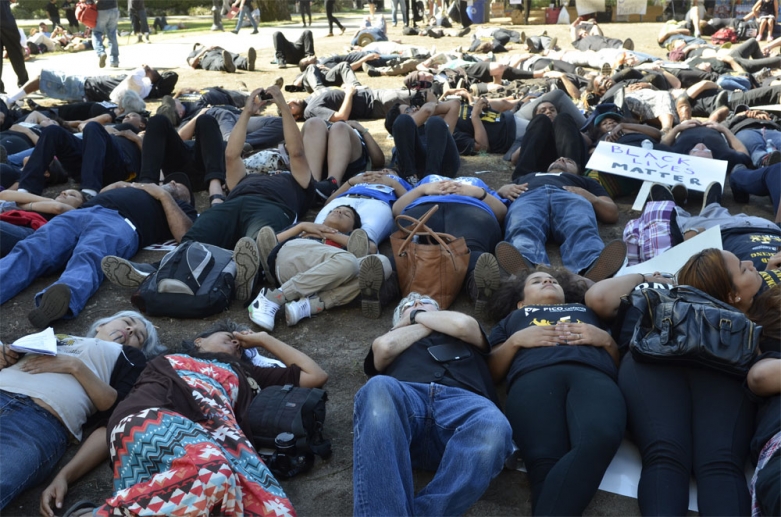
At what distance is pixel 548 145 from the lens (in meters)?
6.96

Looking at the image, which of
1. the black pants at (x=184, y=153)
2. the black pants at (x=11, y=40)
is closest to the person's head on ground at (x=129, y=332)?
the black pants at (x=184, y=153)

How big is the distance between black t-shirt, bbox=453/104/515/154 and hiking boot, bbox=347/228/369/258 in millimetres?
3570

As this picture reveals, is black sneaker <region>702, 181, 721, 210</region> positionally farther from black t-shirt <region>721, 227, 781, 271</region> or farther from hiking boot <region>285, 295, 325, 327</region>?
hiking boot <region>285, 295, 325, 327</region>

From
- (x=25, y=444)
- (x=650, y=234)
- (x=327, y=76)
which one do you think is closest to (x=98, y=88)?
(x=327, y=76)

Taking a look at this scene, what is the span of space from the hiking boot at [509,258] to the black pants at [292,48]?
452 inches

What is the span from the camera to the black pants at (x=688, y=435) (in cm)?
280

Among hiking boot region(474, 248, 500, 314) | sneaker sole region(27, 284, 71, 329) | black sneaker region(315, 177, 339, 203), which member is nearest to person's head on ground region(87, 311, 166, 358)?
sneaker sole region(27, 284, 71, 329)

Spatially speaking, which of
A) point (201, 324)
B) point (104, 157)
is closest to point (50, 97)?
point (104, 157)

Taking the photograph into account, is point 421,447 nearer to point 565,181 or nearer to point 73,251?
point 73,251

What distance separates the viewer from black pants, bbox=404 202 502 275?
516 centimetres

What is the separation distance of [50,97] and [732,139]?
390 inches

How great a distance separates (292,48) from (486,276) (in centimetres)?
1198

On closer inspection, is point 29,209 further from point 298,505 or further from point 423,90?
point 423,90

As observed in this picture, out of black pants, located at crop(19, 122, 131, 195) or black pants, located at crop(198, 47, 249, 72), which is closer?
black pants, located at crop(19, 122, 131, 195)
